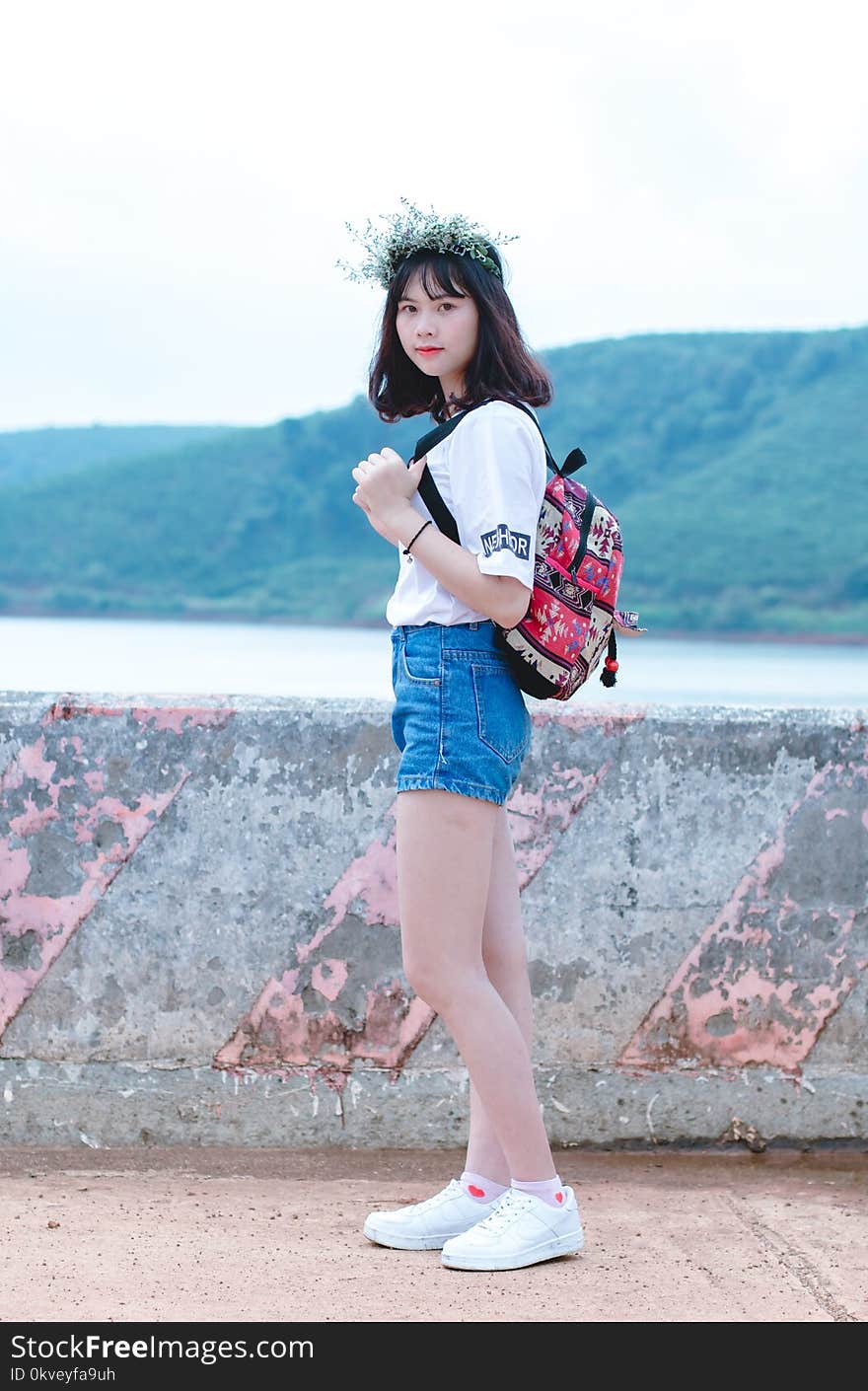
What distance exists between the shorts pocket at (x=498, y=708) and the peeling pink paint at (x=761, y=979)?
93 centimetres

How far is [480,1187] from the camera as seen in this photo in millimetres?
2803

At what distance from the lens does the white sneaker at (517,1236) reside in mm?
2598

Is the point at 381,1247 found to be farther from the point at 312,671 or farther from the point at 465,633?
the point at 312,671

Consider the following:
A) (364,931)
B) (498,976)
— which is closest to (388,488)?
(498,976)

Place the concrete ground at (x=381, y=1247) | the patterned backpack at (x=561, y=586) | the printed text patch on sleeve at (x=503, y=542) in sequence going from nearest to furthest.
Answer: the concrete ground at (x=381, y=1247) < the printed text patch on sleeve at (x=503, y=542) < the patterned backpack at (x=561, y=586)

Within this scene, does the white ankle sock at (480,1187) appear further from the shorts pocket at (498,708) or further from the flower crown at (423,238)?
the flower crown at (423,238)

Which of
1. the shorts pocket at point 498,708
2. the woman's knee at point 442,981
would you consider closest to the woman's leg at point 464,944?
the woman's knee at point 442,981

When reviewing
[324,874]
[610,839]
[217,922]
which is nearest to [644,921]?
[610,839]

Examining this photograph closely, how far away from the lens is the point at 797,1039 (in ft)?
11.0

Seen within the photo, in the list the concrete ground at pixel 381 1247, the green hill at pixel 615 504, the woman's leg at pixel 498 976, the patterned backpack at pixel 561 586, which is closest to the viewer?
the concrete ground at pixel 381 1247

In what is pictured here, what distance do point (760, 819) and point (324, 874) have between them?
96 cm

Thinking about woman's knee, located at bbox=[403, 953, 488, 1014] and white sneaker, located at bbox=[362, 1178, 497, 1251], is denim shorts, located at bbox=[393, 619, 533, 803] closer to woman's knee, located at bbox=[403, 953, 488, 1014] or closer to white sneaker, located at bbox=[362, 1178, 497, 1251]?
woman's knee, located at bbox=[403, 953, 488, 1014]

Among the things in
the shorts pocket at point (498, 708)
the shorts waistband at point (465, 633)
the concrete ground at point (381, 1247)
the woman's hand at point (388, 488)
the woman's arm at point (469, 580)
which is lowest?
the concrete ground at point (381, 1247)

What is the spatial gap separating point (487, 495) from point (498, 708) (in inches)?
14.3
